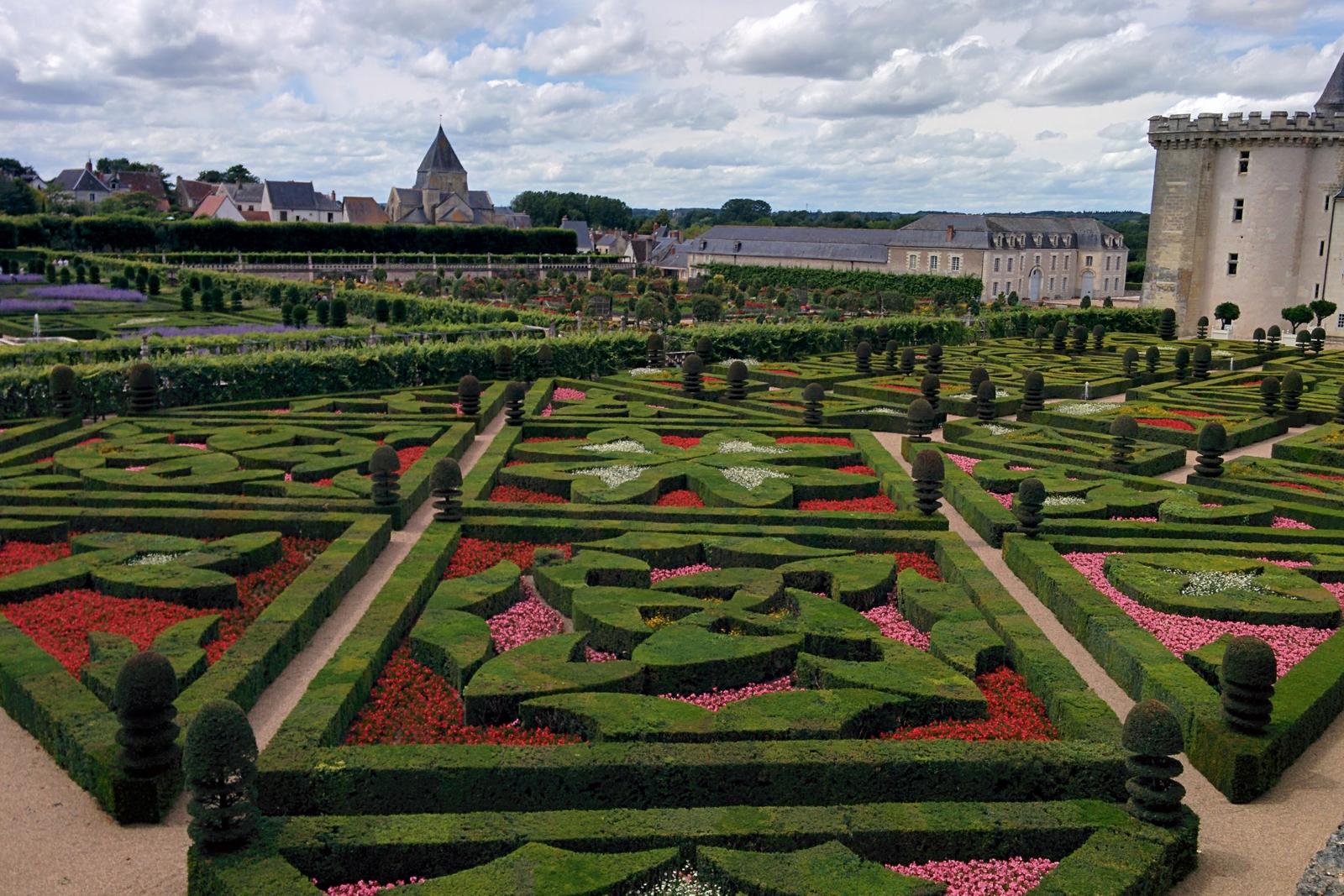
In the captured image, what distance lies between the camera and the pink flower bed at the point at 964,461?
17156 millimetres

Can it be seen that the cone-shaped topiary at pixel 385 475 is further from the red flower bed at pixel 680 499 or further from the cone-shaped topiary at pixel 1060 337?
the cone-shaped topiary at pixel 1060 337

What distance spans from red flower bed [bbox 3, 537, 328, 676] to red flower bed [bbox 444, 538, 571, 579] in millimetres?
1827

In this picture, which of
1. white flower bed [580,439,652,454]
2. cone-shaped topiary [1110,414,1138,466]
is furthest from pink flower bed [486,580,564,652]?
cone-shaped topiary [1110,414,1138,466]

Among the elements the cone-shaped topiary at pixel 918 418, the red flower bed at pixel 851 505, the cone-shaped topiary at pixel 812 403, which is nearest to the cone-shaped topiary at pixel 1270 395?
the cone-shaped topiary at pixel 918 418

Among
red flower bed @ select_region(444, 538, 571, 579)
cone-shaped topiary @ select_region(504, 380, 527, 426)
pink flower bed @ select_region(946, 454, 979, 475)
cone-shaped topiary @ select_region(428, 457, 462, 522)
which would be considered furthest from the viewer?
cone-shaped topiary @ select_region(504, 380, 527, 426)

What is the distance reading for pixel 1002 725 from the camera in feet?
28.4

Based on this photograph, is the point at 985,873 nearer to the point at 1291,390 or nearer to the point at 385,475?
the point at 385,475

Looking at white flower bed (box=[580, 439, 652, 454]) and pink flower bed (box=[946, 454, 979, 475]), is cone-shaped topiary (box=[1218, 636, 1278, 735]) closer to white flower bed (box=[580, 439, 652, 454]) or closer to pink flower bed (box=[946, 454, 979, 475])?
pink flower bed (box=[946, 454, 979, 475])

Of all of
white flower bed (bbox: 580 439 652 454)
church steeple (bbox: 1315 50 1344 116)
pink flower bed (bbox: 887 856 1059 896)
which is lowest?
pink flower bed (bbox: 887 856 1059 896)

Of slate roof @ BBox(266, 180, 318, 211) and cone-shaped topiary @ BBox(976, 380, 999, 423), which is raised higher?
slate roof @ BBox(266, 180, 318, 211)

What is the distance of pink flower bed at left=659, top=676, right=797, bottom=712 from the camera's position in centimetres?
908

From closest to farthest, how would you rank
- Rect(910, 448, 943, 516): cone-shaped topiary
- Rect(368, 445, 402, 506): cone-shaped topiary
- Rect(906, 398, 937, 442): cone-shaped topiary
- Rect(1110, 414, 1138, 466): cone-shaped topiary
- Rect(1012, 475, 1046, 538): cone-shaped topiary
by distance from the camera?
Rect(1012, 475, 1046, 538): cone-shaped topiary
Rect(368, 445, 402, 506): cone-shaped topiary
Rect(910, 448, 943, 516): cone-shaped topiary
Rect(1110, 414, 1138, 466): cone-shaped topiary
Rect(906, 398, 937, 442): cone-shaped topiary

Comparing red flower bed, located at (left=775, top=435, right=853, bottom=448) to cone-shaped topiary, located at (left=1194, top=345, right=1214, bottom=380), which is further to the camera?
cone-shaped topiary, located at (left=1194, top=345, right=1214, bottom=380)

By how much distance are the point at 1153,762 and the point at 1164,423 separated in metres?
15.5
